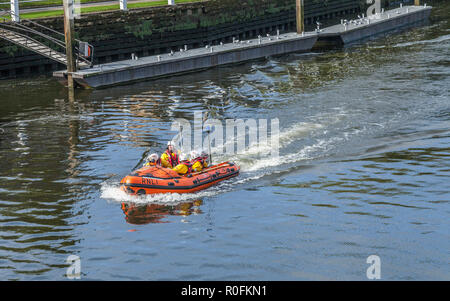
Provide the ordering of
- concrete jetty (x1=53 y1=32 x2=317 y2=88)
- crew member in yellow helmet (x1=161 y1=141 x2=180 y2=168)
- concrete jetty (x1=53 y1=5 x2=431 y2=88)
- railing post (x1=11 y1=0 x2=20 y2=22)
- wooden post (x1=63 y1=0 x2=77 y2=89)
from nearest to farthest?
crew member in yellow helmet (x1=161 y1=141 x2=180 y2=168), wooden post (x1=63 y1=0 x2=77 y2=89), concrete jetty (x1=53 y1=32 x2=317 y2=88), concrete jetty (x1=53 y1=5 x2=431 y2=88), railing post (x1=11 y1=0 x2=20 y2=22)

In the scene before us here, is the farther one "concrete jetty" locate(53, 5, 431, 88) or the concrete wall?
the concrete wall

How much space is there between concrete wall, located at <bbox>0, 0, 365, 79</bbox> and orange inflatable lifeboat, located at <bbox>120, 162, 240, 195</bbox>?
22.8 metres

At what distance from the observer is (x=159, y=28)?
164ft

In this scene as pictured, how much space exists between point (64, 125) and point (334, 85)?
15.5 m

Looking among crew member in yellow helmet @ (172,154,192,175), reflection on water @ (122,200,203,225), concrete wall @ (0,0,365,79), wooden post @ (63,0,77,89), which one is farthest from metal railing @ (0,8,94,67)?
reflection on water @ (122,200,203,225)

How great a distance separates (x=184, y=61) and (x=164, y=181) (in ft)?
75.5

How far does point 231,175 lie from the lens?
24438mm

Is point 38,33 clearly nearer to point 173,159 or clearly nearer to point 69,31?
point 69,31

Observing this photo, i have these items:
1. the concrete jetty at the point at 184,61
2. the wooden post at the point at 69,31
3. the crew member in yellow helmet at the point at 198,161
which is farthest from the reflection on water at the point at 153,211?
the concrete jetty at the point at 184,61

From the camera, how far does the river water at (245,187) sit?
17.6 meters

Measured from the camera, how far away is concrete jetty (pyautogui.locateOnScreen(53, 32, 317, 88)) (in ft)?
132

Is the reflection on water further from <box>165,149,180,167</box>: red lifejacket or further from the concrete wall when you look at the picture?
the concrete wall
